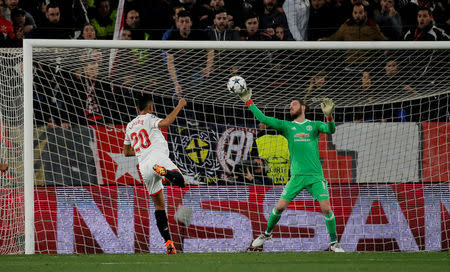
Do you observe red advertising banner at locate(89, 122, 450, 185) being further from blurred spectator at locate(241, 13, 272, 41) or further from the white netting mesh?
blurred spectator at locate(241, 13, 272, 41)

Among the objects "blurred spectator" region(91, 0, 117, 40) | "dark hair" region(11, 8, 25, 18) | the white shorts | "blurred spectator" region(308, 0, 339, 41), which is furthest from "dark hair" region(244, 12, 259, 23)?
the white shorts

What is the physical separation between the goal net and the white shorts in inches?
53.5

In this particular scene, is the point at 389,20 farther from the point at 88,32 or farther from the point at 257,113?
the point at 88,32

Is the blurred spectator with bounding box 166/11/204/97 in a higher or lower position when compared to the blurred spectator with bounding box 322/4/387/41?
lower

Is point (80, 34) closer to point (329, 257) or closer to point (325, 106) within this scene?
point (325, 106)

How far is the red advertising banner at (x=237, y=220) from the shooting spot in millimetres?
9539

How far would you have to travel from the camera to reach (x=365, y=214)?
9.71m

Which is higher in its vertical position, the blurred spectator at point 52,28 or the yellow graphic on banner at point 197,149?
the blurred spectator at point 52,28

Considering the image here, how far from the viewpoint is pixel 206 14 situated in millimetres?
11281

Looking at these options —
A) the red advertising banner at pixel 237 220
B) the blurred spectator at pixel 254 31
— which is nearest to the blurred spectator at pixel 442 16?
the blurred spectator at pixel 254 31

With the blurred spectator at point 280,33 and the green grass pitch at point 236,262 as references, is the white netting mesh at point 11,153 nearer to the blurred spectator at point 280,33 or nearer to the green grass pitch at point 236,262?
the green grass pitch at point 236,262

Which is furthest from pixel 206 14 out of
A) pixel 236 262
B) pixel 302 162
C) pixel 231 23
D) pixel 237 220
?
pixel 236 262

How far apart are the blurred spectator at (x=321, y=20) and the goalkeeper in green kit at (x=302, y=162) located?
9.36 feet

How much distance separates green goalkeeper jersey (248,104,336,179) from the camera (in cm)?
845
